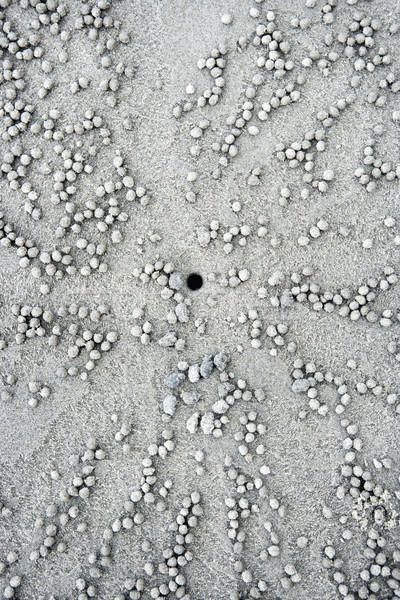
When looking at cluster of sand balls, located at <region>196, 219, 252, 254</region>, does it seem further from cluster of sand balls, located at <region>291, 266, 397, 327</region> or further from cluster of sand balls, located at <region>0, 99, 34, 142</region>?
cluster of sand balls, located at <region>0, 99, 34, 142</region>

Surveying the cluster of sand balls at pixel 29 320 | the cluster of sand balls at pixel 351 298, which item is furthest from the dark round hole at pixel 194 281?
the cluster of sand balls at pixel 29 320

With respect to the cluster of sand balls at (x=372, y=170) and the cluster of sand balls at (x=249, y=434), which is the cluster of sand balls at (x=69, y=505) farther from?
the cluster of sand balls at (x=372, y=170)

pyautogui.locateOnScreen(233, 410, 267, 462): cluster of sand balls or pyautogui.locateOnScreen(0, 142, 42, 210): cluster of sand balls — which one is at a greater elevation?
pyautogui.locateOnScreen(0, 142, 42, 210): cluster of sand balls

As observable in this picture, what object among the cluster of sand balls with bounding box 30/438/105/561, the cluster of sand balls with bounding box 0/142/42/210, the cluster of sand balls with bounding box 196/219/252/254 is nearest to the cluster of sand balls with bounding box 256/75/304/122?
the cluster of sand balls with bounding box 196/219/252/254

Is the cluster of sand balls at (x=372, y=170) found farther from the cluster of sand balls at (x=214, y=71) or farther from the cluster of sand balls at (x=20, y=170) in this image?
the cluster of sand balls at (x=20, y=170)

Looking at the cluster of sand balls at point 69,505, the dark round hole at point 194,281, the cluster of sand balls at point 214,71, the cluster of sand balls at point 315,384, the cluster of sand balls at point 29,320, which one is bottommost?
the cluster of sand balls at point 69,505

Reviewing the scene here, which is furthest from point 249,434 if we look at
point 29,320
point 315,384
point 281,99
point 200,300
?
point 281,99

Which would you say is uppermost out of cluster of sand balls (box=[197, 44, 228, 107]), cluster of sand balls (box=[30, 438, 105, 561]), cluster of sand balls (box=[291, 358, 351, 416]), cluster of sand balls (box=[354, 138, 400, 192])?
cluster of sand balls (box=[197, 44, 228, 107])

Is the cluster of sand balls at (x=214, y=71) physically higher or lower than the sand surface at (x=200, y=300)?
higher

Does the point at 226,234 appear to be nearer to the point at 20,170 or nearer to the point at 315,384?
the point at 315,384
